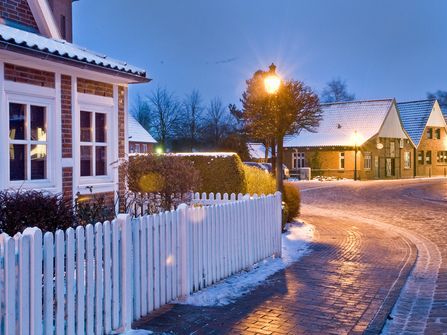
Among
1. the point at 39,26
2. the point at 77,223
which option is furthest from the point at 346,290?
the point at 39,26

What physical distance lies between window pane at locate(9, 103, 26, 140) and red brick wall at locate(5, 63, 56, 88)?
1.34 ft

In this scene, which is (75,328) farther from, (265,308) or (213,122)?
(213,122)

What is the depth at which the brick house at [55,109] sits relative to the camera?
7781 mm

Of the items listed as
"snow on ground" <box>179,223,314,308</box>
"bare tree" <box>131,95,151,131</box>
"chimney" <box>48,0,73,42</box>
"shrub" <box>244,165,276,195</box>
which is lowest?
"snow on ground" <box>179,223,314,308</box>

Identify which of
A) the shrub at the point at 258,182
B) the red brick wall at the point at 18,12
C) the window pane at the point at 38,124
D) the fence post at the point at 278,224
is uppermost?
the red brick wall at the point at 18,12

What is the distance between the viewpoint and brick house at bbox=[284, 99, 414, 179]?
44.1m

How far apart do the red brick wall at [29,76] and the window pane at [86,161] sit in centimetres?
141

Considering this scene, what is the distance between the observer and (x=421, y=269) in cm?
905

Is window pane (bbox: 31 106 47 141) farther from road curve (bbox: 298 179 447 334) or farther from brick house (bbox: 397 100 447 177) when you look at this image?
brick house (bbox: 397 100 447 177)

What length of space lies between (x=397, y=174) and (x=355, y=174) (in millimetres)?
9077

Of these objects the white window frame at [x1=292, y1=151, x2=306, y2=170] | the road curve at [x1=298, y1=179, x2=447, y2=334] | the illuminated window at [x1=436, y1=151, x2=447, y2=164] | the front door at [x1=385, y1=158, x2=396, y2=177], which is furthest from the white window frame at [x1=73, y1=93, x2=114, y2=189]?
the illuminated window at [x1=436, y1=151, x2=447, y2=164]

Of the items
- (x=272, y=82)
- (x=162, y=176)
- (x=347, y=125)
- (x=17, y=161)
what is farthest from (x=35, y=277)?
(x=347, y=125)

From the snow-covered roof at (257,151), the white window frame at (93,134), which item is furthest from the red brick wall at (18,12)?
the snow-covered roof at (257,151)

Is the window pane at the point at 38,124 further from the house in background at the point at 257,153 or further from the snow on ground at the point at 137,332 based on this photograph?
the house in background at the point at 257,153
